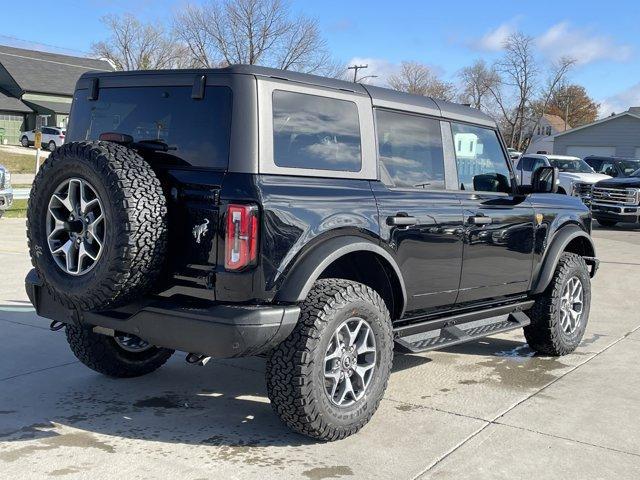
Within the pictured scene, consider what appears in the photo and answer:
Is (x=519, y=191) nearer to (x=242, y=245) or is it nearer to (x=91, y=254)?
(x=242, y=245)

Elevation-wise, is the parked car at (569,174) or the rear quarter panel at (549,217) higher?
the parked car at (569,174)

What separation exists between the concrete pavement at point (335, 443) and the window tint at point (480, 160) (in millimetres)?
1412

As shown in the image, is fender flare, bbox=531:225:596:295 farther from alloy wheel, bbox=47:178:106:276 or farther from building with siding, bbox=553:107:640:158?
building with siding, bbox=553:107:640:158

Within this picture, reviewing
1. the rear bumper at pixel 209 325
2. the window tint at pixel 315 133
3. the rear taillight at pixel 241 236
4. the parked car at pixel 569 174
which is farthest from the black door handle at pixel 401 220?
the parked car at pixel 569 174

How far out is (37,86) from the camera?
178ft

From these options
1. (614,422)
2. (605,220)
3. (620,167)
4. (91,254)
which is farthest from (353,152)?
(620,167)

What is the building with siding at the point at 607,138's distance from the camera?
4306 centimetres

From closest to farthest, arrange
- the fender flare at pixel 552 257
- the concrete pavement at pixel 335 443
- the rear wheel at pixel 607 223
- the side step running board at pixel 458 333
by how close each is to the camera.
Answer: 1. the concrete pavement at pixel 335 443
2. the side step running board at pixel 458 333
3. the fender flare at pixel 552 257
4. the rear wheel at pixel 607 223

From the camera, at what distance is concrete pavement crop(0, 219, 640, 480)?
3.63 metres

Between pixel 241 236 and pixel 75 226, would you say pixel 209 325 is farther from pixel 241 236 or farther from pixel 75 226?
pixel 75 226

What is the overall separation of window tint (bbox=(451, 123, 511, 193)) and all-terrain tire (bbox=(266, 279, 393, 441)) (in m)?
1.60

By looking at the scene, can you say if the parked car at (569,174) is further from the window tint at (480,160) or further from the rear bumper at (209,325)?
the rear bumper at (209,325)

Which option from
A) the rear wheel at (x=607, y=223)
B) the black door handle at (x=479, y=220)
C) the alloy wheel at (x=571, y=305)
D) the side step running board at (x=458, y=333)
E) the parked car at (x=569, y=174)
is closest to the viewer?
the side step running board at (x=458, y=333)

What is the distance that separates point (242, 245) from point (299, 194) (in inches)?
17.9
